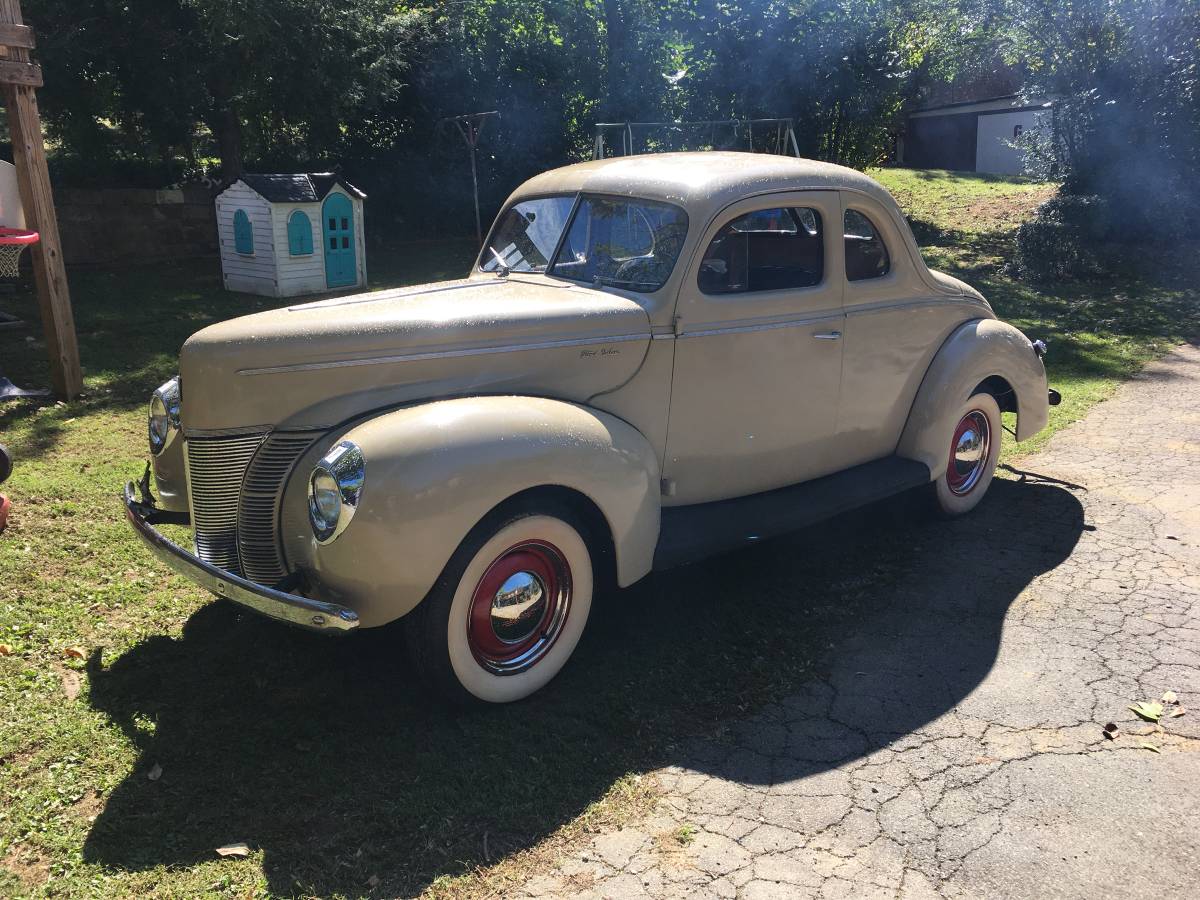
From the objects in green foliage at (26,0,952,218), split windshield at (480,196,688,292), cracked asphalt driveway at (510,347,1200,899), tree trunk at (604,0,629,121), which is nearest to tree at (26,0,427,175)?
green foliage at (26,0,952,218)

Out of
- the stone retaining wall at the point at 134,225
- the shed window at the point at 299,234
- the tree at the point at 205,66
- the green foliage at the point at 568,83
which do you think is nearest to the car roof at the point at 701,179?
the shed window at the point at 299,234

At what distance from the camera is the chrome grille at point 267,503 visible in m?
3.28

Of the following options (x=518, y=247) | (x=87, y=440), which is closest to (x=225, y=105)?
(x=87, y=440)

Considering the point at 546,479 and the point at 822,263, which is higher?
the point at 822,263

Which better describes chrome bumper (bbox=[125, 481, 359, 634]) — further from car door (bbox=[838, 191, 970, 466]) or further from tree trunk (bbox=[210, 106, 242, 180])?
tree trunk (bbox=[210, 106, 242, 180])

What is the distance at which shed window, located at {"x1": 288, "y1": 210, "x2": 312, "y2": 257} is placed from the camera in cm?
1098

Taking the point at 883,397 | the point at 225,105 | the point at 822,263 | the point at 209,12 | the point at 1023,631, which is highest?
the point at 209,12

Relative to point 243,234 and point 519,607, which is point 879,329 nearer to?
point 519,607

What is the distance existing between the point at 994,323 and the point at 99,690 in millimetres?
4613

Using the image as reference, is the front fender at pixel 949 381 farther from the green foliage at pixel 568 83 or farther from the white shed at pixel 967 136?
the white shed at pixel 967 136

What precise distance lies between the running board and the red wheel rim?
1.53 ft

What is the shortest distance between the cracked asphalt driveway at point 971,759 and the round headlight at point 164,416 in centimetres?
227

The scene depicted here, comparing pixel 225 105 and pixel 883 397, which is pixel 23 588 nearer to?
pixel 883 397

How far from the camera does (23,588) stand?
4211 mm
